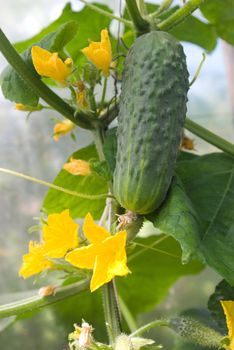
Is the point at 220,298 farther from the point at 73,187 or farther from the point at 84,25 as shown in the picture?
the point at 84,25

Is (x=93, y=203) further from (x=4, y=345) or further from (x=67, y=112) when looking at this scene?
(x=4, y=345)

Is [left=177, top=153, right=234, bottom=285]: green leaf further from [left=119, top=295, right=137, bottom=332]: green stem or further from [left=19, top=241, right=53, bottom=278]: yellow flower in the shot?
[left=119, top=295, right=137, bottom=332]: green stem

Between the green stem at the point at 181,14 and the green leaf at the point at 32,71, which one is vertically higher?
the green leaf at the point at 32,71

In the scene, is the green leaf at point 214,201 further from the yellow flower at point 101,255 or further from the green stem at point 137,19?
the green stem at point 137,19

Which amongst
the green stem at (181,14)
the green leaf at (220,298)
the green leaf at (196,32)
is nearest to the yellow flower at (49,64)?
the green stem at (181,14)

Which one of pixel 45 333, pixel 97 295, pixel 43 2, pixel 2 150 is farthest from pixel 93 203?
pixel 43 2

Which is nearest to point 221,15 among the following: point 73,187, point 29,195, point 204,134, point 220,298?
point 204,134
